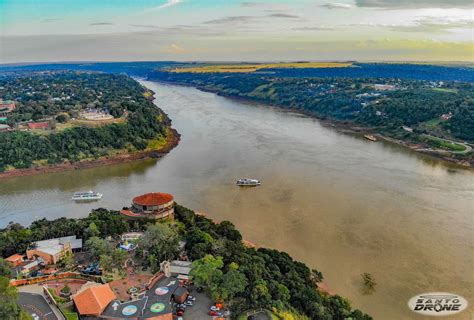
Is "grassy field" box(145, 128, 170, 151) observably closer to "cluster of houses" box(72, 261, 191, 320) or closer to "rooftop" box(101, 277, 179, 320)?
"cluster of houses" box(72, 261, 191, 320)

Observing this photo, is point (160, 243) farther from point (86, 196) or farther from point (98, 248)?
point (86, 196)

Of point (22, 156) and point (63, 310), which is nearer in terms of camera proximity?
point (63, 310)

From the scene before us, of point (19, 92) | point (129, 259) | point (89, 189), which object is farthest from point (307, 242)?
point (19, 92)

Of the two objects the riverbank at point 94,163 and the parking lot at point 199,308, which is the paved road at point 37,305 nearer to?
the parking lot at point 199,308

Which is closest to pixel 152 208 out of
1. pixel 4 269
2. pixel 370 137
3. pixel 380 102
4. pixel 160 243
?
pixel 160 243

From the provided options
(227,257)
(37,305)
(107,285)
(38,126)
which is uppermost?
(38,126)

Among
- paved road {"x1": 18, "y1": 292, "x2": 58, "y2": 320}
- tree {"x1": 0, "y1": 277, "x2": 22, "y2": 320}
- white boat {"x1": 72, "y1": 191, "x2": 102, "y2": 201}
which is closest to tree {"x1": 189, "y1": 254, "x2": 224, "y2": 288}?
paved road {"x1": 18, "y1": 292, "x2": 58, "y2": 320}

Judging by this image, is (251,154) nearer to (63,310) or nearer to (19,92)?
(63,310)
